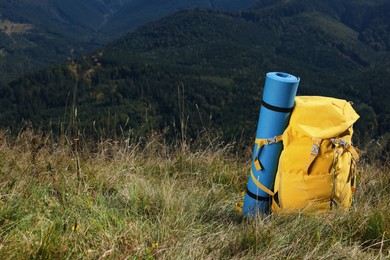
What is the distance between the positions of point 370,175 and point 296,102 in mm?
2041

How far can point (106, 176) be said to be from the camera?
13.5 feet

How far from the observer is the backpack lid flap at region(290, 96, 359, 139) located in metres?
3.38

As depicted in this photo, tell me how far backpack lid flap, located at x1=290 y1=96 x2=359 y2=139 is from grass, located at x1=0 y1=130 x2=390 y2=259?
0.76m

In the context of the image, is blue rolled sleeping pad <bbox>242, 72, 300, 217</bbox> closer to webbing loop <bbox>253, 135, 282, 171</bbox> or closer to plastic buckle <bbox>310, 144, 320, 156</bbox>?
webbing loop <bbox>253, 135, 282, 171</bbox>

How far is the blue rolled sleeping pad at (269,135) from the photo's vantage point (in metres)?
3.44

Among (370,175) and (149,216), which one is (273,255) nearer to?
(149,216)

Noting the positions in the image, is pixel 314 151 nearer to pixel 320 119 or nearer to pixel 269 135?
pixel 320 119

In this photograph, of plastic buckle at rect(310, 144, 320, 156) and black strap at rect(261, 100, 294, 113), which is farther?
black strap at rect(261, 100, 294, 113)

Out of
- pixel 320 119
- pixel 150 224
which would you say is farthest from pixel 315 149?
pixel 150 224

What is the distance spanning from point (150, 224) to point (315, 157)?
1.64 metres

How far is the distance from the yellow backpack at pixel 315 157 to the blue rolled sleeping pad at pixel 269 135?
0.36ft

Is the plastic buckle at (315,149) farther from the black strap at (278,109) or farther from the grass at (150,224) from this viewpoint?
the grass at (150,224)

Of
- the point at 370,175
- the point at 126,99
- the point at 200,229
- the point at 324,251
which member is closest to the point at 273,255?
the point at 324,251

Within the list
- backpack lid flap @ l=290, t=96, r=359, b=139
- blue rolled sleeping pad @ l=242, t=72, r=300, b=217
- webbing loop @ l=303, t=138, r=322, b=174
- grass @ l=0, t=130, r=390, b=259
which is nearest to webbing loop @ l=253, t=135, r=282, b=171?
blue rolled sleeping pad @ l=242, t=72, r=300, b=217
